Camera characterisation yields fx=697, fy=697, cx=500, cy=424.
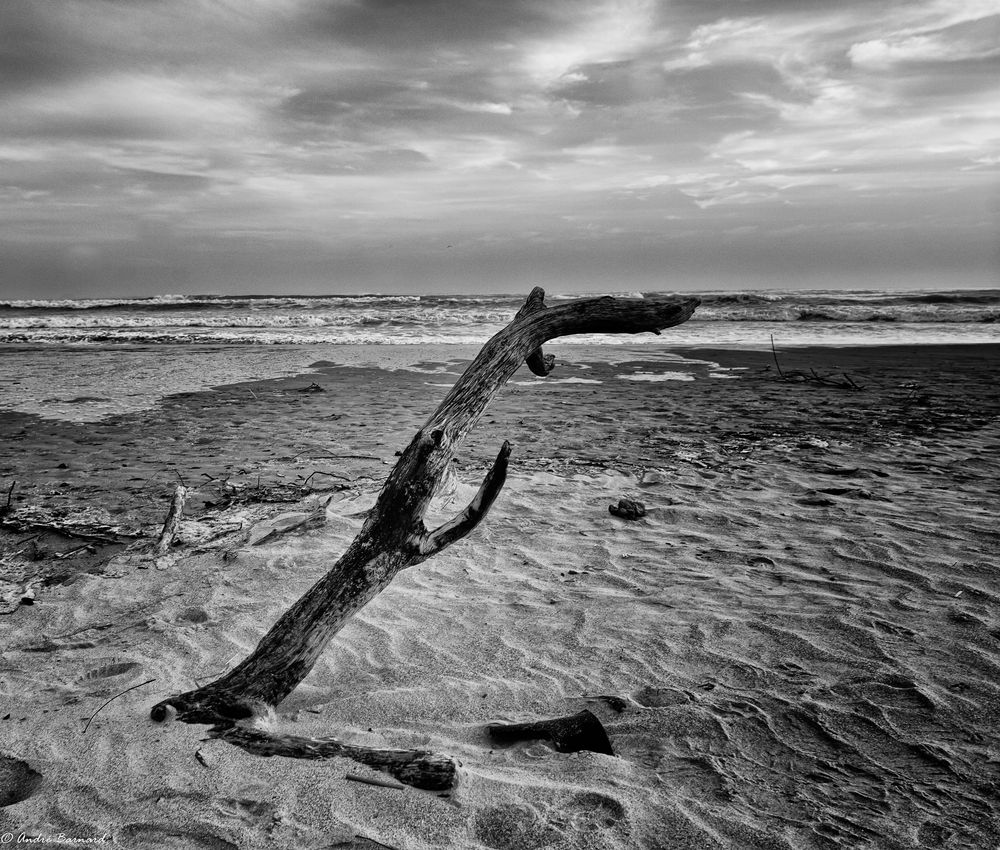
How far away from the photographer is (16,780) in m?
2.55

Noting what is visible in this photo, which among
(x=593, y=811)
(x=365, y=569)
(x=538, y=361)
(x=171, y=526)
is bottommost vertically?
(x=593, y=811)

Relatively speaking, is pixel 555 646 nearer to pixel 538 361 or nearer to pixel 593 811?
pixel 593 811

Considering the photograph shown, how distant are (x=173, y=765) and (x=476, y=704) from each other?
1236 mm

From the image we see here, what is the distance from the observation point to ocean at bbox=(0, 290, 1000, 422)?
1284cm

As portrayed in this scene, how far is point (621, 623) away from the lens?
385 centimetres

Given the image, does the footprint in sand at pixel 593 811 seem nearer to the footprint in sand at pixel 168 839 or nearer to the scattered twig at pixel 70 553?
the footprint in sand at pixel 168 839

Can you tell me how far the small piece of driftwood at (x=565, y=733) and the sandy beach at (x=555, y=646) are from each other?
64 millimetres

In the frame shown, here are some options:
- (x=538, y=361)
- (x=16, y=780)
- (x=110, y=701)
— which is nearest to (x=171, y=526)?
(x=110, y=701)

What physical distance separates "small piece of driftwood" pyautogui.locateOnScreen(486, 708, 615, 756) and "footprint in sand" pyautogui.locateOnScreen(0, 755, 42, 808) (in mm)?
1696

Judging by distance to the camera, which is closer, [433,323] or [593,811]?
[593,811]

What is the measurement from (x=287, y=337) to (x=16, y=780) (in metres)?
22.2

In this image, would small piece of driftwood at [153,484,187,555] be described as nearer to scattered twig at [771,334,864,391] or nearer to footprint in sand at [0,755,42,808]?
footprint in sand at [0,755,42,808]

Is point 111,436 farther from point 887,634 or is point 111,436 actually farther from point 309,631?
point 887,634

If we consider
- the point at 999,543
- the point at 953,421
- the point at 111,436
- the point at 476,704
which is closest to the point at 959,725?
the point at 476,704
